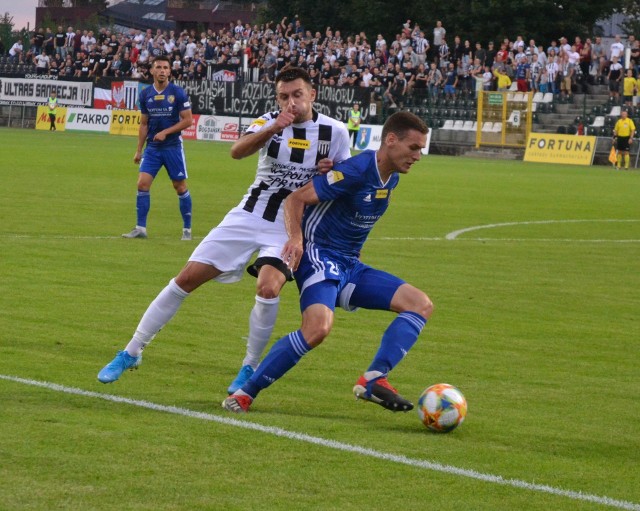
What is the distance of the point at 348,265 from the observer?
283 inches

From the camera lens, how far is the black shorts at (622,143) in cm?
3934

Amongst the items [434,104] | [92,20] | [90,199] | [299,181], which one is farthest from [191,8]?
[299,181]

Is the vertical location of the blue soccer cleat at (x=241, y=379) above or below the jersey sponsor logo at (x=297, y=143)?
below

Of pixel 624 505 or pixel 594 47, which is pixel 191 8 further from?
pixel 624 505

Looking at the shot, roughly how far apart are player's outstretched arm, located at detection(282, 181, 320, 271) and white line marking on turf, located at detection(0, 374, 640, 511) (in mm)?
959

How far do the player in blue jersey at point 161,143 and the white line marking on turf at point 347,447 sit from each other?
336 inches

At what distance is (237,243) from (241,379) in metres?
0.78

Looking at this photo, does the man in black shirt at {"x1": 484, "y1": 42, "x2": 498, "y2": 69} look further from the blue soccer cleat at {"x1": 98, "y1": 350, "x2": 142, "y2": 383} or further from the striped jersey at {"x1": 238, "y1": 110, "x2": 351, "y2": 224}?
the blue soccer cleat at {"x1": 98, "y1": 350, "x2": 142, "y2": 383}

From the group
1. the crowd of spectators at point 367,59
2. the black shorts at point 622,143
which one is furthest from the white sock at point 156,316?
the crowd of spectators at point 367,59

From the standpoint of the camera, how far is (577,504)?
519cm

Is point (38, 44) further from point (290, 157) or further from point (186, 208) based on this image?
point (290, 157)

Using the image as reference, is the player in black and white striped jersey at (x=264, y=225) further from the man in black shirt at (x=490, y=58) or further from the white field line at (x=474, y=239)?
the man in black shirt at (x=490, y=58)

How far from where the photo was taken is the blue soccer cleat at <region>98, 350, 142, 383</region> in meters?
7.14

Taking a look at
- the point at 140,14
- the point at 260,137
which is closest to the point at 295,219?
the point at 260,137
